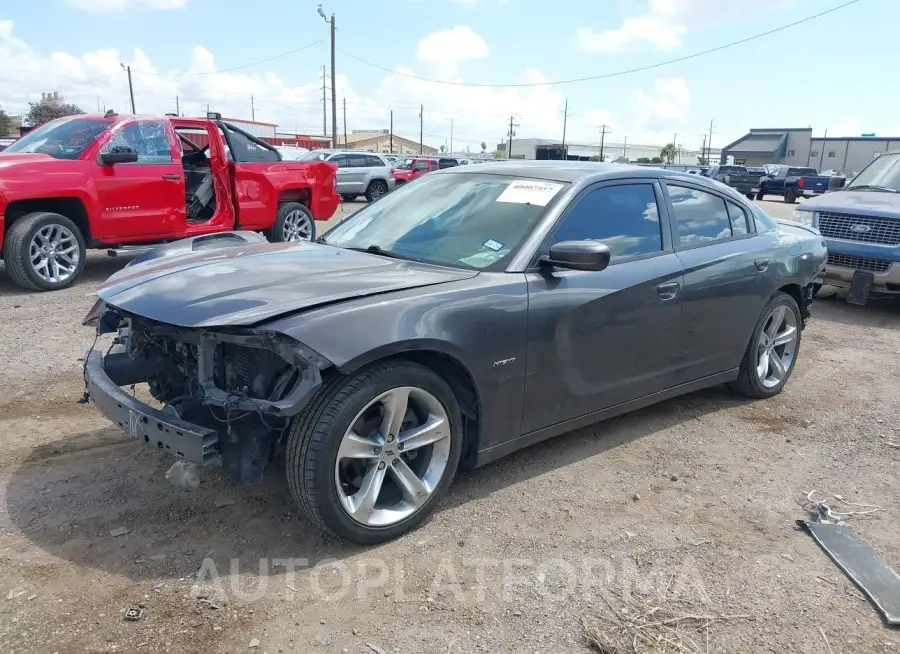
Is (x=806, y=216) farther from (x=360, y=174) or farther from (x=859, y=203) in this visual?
(x=360, y=174)

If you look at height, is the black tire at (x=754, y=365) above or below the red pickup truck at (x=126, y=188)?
below

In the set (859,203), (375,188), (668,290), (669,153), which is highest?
(669,153)

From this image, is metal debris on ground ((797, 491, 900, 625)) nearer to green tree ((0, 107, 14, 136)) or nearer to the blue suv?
the blue suv

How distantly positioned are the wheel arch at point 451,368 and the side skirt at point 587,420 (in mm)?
86

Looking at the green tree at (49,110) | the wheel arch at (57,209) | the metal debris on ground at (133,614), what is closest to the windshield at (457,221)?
the metal debris on ground at (133,614)

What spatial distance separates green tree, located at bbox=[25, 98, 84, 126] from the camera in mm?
50938

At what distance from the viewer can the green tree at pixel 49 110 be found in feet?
167

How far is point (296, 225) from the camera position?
10.2 meters

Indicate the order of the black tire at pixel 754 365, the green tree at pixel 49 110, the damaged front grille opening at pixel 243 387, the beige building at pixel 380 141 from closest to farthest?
the damaged front grille opening at pixel 243 387, the black tire at pixel 754 365, the green tree at pixel 49 110, the beige building at pixel 380 141

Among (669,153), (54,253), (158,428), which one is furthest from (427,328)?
(669,153)

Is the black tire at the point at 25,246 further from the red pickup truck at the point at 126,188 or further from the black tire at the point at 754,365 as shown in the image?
the black tire at the point at 754,365

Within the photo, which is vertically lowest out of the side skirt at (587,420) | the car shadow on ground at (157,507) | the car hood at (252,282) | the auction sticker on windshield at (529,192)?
the car shadow on ground at (157,507)

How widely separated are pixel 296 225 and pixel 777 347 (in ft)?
22.9

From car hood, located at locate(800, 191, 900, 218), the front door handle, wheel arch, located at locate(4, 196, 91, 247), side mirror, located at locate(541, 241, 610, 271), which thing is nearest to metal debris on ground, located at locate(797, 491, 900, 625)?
the front door handle
